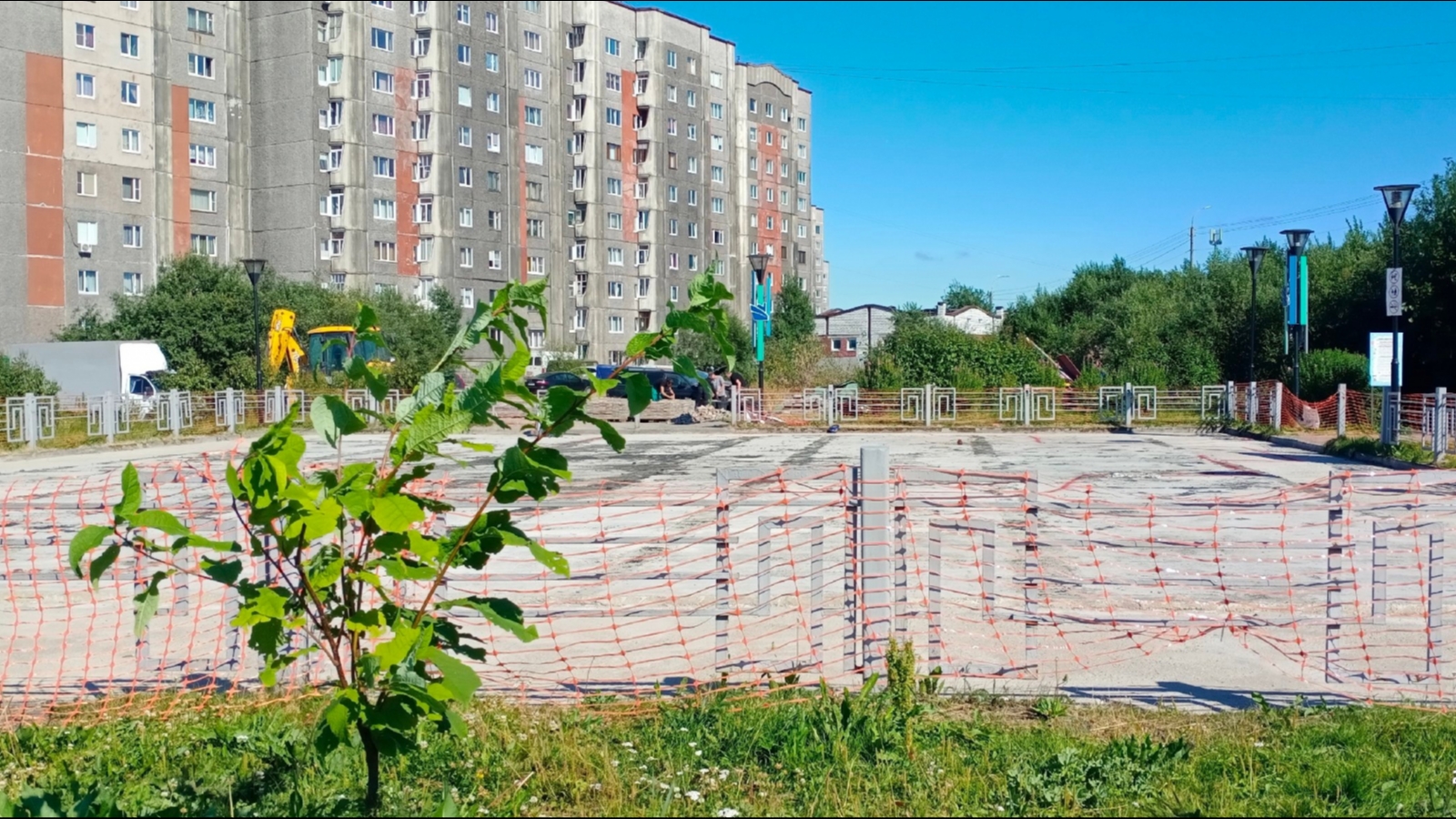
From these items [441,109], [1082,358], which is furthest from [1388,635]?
[441,109]

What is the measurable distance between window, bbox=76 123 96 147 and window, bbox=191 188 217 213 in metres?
5.80

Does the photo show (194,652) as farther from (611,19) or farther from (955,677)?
(611,19)

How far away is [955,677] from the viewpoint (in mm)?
7191

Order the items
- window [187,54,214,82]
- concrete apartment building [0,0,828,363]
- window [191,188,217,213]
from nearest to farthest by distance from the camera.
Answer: concrete apartment building [0,0,828,363], window [187,54,214,82], window [191,188,217,213]

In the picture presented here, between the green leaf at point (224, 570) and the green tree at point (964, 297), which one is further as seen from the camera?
the green tree at point (964, 297)

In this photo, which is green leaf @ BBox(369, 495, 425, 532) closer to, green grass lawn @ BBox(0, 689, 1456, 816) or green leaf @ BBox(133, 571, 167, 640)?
green leaf @ BBox(133, 571, 167, 640)

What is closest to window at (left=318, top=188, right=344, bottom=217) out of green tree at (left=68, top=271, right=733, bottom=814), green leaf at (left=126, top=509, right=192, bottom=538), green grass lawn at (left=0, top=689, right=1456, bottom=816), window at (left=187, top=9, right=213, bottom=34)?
window at (left=187, top=9, right=213, bottom=34)

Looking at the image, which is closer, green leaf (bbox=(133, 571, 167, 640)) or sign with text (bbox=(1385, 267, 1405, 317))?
green leaf (bbox=(133, 571, 167, 640))

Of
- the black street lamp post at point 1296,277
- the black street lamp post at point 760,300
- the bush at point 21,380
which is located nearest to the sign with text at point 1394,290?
the black street lamp post at point 1296,277

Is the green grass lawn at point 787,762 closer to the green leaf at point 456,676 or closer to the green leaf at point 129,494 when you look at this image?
the green leaf at point 456,676

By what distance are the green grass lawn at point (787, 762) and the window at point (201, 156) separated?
2356 inches

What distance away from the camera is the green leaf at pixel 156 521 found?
11.6 feet

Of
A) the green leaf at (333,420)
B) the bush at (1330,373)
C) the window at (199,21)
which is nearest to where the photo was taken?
the green leaf at (333,420)

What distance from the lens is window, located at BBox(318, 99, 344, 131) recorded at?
6250cm
